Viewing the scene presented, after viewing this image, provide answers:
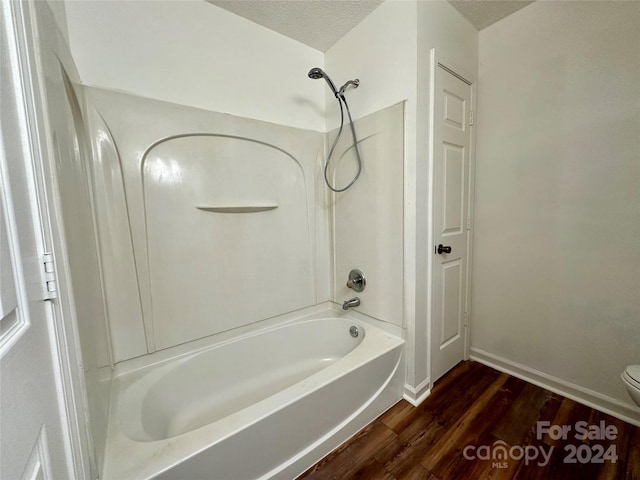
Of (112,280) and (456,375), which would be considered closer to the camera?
(112,280)

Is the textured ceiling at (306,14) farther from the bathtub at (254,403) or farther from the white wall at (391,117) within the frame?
the bathtub at (254,403)

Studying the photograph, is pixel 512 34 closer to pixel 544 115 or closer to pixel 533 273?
pixel 544 115

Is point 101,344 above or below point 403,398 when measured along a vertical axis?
above

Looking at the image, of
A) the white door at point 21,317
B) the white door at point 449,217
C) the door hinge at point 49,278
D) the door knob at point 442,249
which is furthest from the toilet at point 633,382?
the door hinge at point 49,278

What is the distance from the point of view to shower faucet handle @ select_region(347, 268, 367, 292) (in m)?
1.81

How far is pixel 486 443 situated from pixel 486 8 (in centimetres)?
255

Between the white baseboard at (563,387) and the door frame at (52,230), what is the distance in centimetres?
230

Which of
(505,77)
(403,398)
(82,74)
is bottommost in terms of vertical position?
(403,398)

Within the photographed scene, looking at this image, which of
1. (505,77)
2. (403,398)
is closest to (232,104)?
(505,77)

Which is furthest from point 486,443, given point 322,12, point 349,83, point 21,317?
point 322,12

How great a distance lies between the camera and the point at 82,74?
118 centimetres

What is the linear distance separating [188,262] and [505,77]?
2.39 m

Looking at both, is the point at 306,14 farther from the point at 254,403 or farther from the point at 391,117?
the point at 254,403

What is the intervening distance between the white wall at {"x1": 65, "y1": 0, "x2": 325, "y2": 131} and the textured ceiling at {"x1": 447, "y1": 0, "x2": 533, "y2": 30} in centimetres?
99
